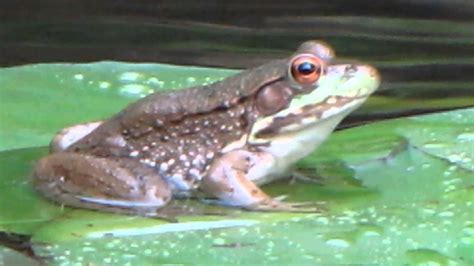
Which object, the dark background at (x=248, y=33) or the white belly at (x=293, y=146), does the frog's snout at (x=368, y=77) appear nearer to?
the white belly at (x=293, y=146)

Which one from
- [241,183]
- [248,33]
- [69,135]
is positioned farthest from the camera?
[248,33]

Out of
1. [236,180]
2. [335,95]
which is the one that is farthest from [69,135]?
[335,95]

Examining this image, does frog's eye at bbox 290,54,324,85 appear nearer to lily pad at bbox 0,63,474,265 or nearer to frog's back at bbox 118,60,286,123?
frog's back at bbox 118,60,286,123

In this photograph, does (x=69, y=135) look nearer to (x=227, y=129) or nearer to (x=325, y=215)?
(x=227, y=129)

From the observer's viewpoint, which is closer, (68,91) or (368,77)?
(368,77)

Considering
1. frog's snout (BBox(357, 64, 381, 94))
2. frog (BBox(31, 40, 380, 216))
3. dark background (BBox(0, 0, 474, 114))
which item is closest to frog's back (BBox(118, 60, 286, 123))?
frog (BBox(31, 40, 380, 216))

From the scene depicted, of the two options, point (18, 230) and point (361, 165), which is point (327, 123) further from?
point (18, 230)

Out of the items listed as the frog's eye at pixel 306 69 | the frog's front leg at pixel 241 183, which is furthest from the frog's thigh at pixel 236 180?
the frog's eye at pixel 306 69
